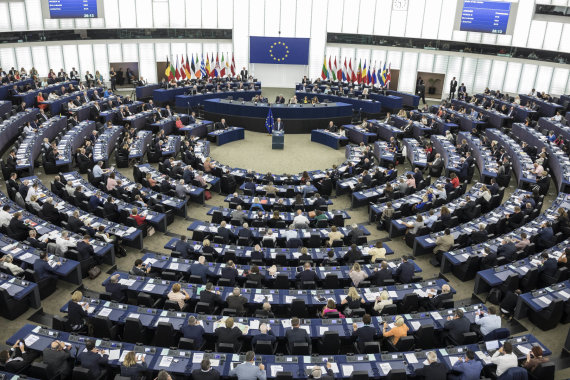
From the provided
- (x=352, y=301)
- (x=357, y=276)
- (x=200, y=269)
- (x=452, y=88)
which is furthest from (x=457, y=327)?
(x=452, y=88)

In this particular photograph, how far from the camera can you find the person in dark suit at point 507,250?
1438 centimetres

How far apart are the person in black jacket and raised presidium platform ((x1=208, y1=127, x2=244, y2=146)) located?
19.2 metres

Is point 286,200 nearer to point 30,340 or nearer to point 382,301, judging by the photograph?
point 382,301

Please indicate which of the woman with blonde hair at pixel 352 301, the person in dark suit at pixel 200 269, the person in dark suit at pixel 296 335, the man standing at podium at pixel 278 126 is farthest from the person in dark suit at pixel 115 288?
the man standing at podium at pixel 278 126

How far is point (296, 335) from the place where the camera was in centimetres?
1050

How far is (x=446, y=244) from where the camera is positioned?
51.5 ft

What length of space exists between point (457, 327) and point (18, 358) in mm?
9890

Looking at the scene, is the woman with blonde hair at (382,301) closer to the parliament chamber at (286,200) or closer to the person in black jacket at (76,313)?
the parliament chamber at (286,200)

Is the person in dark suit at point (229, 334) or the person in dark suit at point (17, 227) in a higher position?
the person in dark suit at point (17, 227)

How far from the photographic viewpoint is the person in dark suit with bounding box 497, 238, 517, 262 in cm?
1438

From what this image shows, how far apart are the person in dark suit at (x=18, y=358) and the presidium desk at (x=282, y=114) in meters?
24.4

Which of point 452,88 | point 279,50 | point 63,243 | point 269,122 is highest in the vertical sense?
point 279,50

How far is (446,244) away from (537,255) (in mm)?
2754

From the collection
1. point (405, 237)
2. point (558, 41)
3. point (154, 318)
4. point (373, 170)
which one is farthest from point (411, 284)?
point (558, 41)
